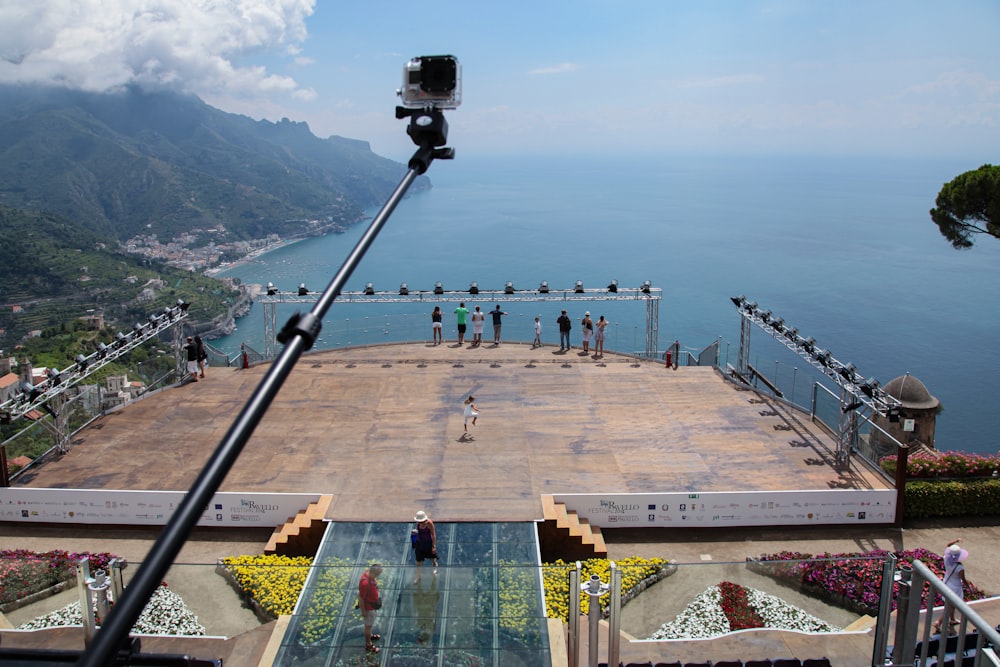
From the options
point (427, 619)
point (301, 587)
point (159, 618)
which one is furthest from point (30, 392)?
point (427, 619)

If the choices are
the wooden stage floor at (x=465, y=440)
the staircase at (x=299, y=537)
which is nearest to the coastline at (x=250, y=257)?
the wooden stage floor at (x=465, y=440)

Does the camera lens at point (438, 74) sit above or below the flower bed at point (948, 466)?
above

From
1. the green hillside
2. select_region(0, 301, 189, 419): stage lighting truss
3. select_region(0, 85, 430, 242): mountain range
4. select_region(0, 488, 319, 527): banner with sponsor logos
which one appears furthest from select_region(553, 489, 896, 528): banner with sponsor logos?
select_region(0, 85, 430, 242): mountain range

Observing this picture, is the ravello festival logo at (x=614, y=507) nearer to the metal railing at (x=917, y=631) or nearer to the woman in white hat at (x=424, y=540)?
the woman in white hat at (x=424, y=540)

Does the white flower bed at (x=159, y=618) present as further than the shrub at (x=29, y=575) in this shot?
No

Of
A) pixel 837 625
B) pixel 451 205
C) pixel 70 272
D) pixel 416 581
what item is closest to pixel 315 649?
pixel 416 581

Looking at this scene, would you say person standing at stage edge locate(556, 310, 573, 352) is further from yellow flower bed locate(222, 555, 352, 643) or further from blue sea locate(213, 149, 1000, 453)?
yellow flower bed locate(222, 555, 352, 643)
